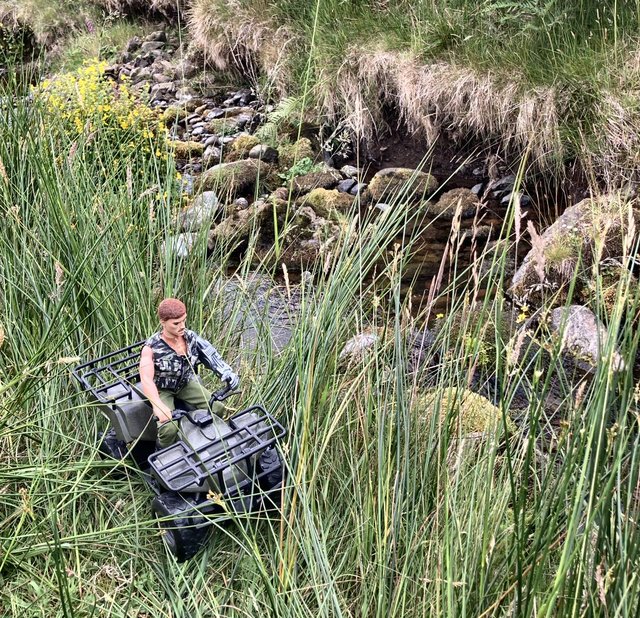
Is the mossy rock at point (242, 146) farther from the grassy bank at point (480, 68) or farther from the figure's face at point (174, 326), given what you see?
the figure's face at point (174, 326)

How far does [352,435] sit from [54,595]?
103cm

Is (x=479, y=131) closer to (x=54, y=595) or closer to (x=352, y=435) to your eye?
(x=352, y=435)

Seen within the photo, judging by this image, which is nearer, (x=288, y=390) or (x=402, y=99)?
(x=288, y=390)

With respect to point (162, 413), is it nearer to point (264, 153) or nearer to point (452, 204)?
point (452, 204)

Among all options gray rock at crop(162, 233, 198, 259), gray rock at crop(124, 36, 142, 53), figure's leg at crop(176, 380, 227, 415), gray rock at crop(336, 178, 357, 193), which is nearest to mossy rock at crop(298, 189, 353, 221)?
gray rock at crop(336, 178, 357, 193)

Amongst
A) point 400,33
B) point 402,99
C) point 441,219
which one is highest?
point 400,33

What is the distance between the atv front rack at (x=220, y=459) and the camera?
199cm

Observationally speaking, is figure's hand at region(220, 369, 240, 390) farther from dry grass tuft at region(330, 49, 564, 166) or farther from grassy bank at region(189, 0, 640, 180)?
dry grass tuft at region(330, 49, 564, 166)

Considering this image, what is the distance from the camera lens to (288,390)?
2557mm

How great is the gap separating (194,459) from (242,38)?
5377mm

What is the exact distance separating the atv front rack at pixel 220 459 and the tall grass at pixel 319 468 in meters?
0.13

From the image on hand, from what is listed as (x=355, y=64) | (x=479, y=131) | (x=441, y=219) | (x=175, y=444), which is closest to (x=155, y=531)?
(x=175, y=444)

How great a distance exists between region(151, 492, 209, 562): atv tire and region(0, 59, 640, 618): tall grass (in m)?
0.05

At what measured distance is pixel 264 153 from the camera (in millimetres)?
5801
